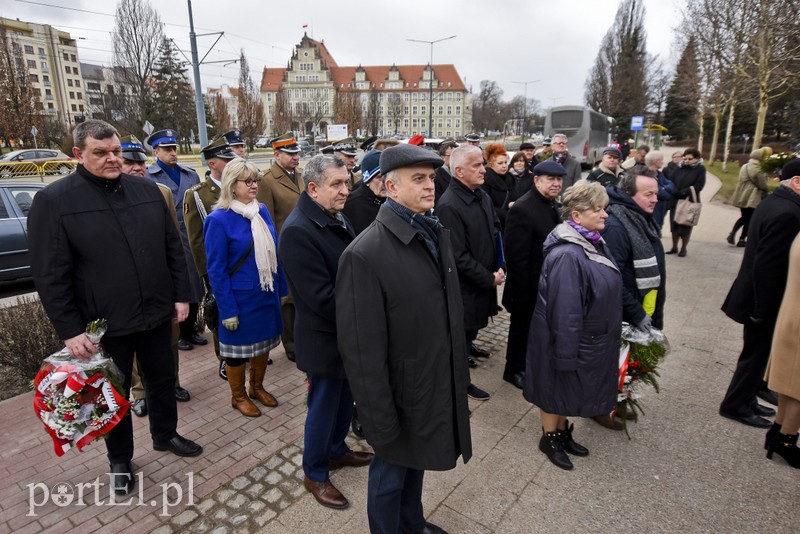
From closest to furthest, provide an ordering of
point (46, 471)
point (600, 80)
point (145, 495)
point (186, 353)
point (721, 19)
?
point (145, 495) → point (46, 471) → point (186, 353) → point (721, 19) → point (600, 80)

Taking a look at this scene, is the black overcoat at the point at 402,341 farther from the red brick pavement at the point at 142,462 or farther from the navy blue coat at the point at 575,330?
the red brick pavement at the point at 142,462

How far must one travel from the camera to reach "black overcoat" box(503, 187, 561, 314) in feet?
13.0

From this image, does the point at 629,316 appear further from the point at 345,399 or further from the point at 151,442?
the point at 151,442

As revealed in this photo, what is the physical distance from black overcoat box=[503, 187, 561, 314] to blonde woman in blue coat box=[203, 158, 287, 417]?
6.74 feet

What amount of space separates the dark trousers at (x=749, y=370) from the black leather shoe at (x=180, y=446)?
4173 millimetres

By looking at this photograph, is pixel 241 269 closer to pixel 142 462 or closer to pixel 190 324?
pixel 142 462

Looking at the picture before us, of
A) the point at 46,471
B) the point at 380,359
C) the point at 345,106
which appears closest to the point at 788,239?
the point at 380,359

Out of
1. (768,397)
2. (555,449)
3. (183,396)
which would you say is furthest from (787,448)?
(183,396)

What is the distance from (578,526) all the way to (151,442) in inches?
120

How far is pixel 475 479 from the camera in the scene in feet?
9.93

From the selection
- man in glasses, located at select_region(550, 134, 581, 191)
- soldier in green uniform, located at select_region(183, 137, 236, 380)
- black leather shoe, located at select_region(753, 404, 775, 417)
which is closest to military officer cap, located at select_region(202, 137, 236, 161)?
soldier in green uniform, located at select_region(183, 137, 236, 380)

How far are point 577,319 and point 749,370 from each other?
1.86 m

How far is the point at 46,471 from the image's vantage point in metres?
3.09

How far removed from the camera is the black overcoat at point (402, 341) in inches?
73.5
